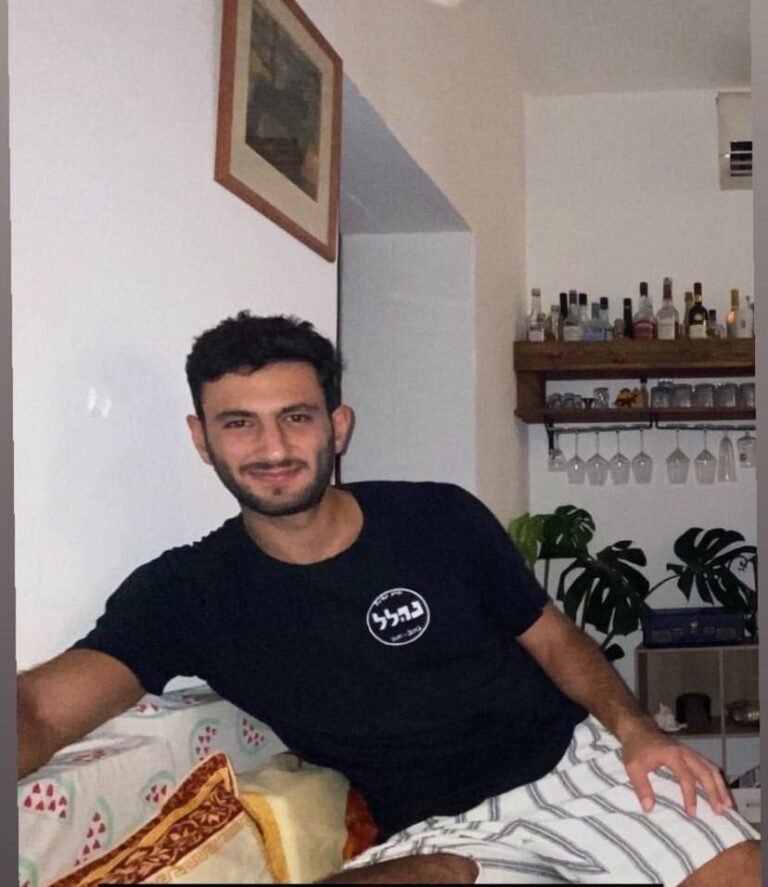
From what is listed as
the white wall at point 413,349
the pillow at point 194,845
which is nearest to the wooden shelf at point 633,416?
the white wall at point 413,349

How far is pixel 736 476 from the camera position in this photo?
1.25m

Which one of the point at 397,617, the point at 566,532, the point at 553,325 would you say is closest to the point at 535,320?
the point at 553,325

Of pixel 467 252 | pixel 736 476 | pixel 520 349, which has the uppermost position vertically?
pixel 467 252

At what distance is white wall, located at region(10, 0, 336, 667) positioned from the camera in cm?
82

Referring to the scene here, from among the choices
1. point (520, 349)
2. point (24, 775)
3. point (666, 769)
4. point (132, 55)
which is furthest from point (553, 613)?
point (132, 55)

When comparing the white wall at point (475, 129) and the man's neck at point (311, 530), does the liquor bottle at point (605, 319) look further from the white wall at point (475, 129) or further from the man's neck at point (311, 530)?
the man's neck at point (311, 530)

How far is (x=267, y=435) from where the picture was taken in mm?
921

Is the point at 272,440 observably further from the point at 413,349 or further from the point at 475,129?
the point at 475,129

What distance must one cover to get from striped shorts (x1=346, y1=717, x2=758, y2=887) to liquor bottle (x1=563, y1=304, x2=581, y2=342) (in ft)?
1.48

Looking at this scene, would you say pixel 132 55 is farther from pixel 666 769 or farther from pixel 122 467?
pixel 666 769

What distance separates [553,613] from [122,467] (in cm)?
47

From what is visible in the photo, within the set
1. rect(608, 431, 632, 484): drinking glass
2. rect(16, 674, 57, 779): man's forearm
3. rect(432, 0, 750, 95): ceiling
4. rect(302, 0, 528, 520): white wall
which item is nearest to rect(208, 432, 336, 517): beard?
rect(16, 674, 57, 779): man's forearm

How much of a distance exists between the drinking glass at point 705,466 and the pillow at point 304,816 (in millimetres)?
514

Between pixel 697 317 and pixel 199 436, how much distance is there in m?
0.59
